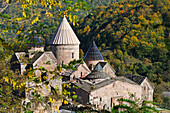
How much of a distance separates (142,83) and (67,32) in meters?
5.76

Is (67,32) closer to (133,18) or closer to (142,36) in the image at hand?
(142,36)

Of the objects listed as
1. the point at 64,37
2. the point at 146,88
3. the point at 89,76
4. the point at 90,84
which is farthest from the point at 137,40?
the point at 90,84

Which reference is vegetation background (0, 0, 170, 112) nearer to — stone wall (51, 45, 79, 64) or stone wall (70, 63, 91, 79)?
stone wall (51, 45, 79, 64)

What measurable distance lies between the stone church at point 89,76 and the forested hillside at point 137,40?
13.0 m

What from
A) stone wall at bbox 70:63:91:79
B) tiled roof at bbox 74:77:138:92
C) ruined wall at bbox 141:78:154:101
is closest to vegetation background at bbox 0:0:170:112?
ruined wall at bbox 141:78:154:101

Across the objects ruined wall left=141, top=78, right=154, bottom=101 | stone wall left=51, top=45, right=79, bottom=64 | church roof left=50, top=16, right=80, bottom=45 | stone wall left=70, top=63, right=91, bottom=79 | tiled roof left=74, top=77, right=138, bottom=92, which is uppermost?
church roof left=50, top=16, right=80, bottom=45

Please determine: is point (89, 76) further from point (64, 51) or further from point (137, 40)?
point (137, 40)

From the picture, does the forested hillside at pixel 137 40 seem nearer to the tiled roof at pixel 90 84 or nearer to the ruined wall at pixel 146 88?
the ruined wall at pixel 146 88

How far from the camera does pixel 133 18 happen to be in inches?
1550

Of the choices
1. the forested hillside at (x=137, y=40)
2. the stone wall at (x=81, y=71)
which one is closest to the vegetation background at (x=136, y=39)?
the forested hillside at (x=137, y=40)

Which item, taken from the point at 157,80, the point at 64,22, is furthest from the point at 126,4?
the point at 64,22

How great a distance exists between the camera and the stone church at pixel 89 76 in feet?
39.7

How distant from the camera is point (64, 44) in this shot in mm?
14945

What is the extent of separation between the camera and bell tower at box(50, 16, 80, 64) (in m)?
15.0
